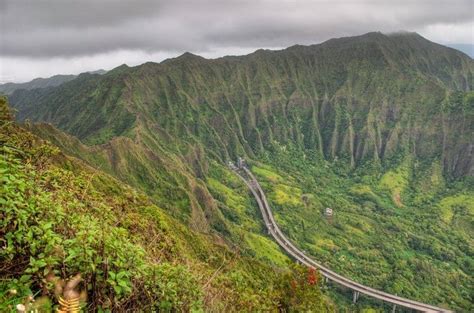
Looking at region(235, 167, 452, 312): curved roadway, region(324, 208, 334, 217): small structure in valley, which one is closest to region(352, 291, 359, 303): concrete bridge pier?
region(235, 167, 452, 312): curved roadway

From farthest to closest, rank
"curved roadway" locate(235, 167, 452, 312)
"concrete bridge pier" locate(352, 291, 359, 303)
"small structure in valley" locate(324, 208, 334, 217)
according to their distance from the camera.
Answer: "small structure in valley" locate(324, 208, 334, 217)
"concrete bridge pier" locate(352, 291, 359, 303)
"curved roadway" locate(235, 167, 452, 312)

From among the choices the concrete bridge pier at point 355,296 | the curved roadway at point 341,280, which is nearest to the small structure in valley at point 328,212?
the curved roadway at point 341,280

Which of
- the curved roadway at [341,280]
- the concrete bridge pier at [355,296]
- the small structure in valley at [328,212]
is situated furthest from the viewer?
the small structure in valley at [328,212]

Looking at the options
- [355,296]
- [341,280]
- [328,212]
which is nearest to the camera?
[355,296]

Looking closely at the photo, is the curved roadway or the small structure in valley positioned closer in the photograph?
the curved roadway

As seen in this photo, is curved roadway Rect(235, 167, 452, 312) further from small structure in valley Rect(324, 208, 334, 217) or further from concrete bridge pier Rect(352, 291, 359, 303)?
small structure in valley Rect(324, 208, 334, 217)

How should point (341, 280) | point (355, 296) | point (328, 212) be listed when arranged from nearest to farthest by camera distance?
point (355, 296) < point (341, 280) < point (328, 212)

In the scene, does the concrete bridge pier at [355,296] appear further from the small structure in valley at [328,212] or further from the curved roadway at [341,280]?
the small structure in valley at [328,212]

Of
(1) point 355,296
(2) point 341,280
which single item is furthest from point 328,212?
(1) point 355,296

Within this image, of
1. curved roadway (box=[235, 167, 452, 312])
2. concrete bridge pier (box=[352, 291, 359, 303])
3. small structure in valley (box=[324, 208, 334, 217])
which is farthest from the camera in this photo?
small structure in valley (box=[324, 208, 334, 217])

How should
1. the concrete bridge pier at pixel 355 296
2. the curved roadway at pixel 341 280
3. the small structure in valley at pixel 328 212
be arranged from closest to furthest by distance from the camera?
the curved roadway at pixel 341 280 < the concrete bridge pier at pixel 355 296 < the small structure in valley at pixel 328 212

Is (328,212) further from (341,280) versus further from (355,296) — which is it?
(355,296)
